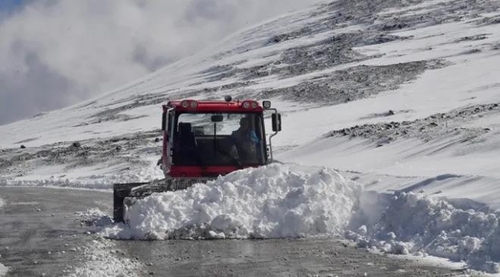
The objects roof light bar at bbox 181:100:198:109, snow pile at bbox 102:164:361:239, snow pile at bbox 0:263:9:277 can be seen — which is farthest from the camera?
roof light bar at bbox 181:100:198:109

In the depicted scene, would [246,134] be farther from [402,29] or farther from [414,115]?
[402,29]

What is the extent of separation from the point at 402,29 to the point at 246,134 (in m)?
73.9

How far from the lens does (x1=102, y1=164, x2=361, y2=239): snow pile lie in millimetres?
14789

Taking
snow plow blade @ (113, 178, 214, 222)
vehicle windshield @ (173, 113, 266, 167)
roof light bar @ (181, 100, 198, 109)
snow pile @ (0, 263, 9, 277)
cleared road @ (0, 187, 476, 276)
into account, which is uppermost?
roof light bar @ (181, 100, 198, 109)

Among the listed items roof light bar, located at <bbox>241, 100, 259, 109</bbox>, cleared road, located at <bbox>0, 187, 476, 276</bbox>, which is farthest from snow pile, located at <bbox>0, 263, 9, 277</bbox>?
roof light bar, located at <bbox>241, 100, 259, 109</bbox>

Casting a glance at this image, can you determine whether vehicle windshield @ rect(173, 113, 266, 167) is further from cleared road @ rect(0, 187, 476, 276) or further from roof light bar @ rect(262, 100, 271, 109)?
cleared road @ rect(0, 187, 476, 276)

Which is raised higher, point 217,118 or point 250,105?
point 250,105

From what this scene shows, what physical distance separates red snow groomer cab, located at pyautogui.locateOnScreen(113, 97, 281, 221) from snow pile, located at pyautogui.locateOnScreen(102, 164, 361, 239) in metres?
2.10

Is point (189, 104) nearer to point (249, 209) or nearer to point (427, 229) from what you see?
point (249, 209)

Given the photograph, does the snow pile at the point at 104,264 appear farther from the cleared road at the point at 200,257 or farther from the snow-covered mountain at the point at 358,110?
the snow-covered mountain at the point at 358,110

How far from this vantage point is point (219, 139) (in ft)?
59.5

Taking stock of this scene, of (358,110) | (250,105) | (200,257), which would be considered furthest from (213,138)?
(358,110)

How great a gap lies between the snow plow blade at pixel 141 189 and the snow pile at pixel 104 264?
2.35 meters

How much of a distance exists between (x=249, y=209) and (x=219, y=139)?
307 centimetres
